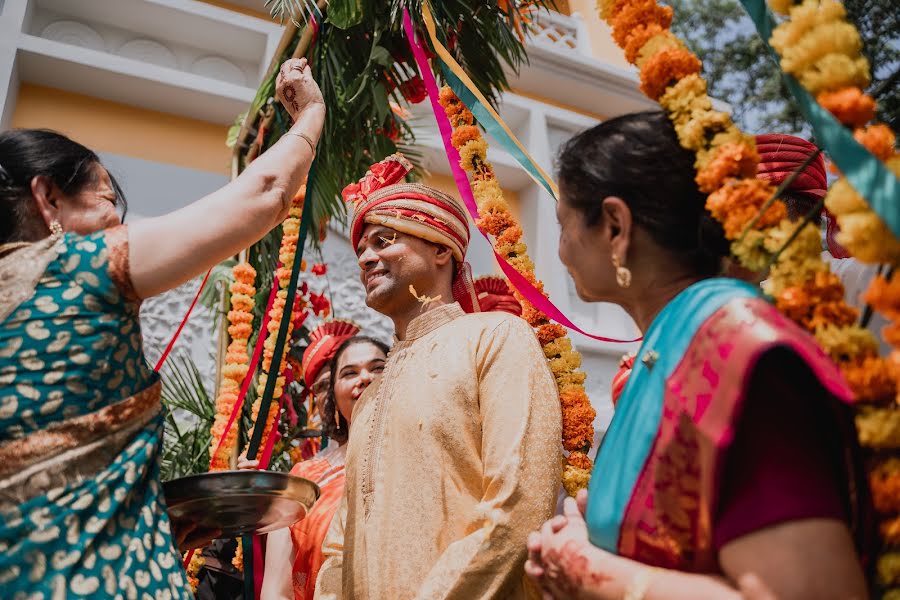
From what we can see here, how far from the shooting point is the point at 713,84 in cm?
1516

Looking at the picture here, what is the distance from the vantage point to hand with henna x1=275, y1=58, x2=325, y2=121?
214cm

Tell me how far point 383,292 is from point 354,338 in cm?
149

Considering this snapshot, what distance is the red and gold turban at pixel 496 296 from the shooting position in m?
3.49

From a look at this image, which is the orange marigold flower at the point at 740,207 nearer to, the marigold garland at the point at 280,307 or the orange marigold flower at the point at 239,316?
the marigold garland at the point at 280,307

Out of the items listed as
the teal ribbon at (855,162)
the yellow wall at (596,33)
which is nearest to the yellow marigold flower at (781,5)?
the teal ribbon at (855,162)

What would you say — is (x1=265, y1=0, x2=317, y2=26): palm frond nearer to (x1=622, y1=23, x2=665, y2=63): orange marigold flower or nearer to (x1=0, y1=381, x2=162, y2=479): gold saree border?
(x1=622, y1=23, x2=665, y2=63): orange marigold flower

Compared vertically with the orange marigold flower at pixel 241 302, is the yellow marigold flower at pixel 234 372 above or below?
below

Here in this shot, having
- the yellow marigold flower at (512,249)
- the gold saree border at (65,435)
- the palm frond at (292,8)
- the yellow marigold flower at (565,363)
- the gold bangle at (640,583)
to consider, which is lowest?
the gold bangle at (640,583)

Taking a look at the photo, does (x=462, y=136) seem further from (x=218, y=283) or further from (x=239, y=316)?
(x=218, y=283)

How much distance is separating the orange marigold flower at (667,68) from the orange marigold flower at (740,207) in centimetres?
33

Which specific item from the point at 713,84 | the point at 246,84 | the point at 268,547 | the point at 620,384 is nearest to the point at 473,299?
the point at 620,384

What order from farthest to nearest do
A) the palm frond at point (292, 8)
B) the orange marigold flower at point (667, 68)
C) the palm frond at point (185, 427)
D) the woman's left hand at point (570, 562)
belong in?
the palm frond at point (185, 427)
the palm frond at point (292, 8)
the orange marigold flower at point (667, 68)
the woman's left hand at point (570, 562)

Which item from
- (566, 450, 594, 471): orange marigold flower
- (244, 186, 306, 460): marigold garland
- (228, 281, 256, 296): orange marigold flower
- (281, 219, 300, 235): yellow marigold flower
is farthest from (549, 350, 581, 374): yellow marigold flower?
(228, 281, 256, 296): orange marigold flower

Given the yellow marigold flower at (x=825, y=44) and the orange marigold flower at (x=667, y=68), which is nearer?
the yellow marigold flower at (x=825, y=44)
